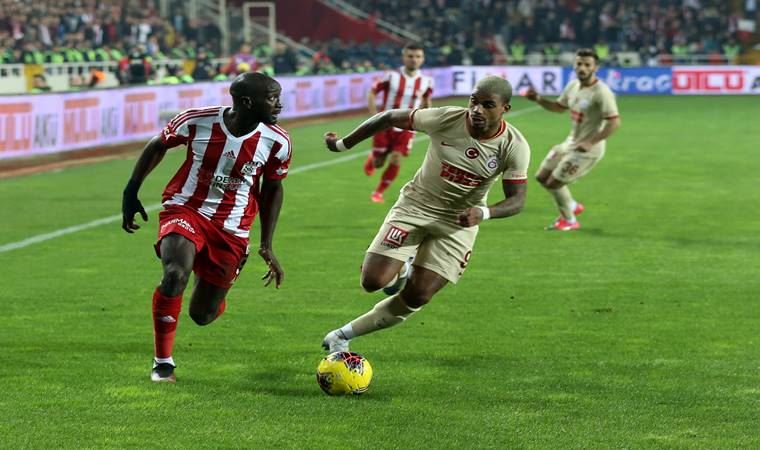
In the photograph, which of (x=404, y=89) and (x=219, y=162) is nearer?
(x=219, y=162)

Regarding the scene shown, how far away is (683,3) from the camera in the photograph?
55531 mm

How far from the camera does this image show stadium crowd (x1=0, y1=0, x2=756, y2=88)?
127ft

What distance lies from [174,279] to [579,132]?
862 centimetres

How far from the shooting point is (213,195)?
25.7ft

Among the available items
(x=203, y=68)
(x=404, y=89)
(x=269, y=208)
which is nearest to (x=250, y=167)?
(x=269, y=208)

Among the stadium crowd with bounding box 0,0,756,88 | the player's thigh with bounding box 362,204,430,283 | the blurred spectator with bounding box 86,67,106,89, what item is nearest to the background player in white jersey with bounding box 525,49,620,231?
the player's thigh with bounding box 362,204,430,283

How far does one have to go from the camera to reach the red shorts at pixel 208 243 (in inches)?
300

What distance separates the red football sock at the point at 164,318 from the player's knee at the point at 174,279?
0.21 ft

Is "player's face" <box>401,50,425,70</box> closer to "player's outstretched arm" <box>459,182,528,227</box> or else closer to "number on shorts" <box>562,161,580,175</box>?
"number on shorts" <box>562,161,580,175</box>

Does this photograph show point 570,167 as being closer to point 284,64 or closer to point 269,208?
point 269,208

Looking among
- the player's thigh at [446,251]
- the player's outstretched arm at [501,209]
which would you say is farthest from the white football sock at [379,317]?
the player's outstretched arm at [501,209]

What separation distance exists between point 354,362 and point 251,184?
124 centimetres

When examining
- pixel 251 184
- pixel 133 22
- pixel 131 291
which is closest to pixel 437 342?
pixel 251 184

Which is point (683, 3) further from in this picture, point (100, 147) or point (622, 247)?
point (622, 247)
